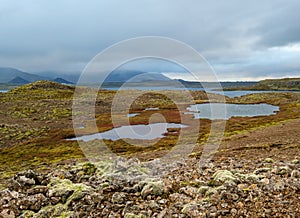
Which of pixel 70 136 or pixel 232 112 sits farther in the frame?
pixel 232 112

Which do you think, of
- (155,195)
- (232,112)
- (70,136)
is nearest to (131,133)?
(70,136)

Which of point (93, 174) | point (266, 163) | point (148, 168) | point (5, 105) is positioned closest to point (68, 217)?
point (93, 174)

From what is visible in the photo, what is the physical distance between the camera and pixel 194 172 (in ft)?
52.9

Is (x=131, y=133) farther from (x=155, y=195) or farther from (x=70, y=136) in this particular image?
(x=155, y=195)

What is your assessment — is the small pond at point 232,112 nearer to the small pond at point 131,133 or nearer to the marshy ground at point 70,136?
the marshy ground at point 70,136

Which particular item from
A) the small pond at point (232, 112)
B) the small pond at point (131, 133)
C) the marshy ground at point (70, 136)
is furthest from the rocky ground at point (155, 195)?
the small pond at point (232, 112)

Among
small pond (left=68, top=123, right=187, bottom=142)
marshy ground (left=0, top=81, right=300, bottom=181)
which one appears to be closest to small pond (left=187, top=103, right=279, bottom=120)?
marshy ground (left=0, top=81, right=300, bottom=181)

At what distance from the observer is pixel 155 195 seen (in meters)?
12.9

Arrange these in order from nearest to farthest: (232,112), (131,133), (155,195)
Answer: (155,195), (131,133), (232,112)

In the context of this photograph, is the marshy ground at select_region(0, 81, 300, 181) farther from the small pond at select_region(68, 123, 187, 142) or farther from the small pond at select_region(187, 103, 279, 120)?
the small pond at select_region(187, 103, 279, 120)

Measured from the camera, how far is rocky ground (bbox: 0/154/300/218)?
1123cm

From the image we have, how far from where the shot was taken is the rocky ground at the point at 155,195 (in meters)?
11.2

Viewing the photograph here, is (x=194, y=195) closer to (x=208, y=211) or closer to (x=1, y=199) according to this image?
(x=208, y=211)

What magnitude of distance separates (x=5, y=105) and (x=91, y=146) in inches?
3053
